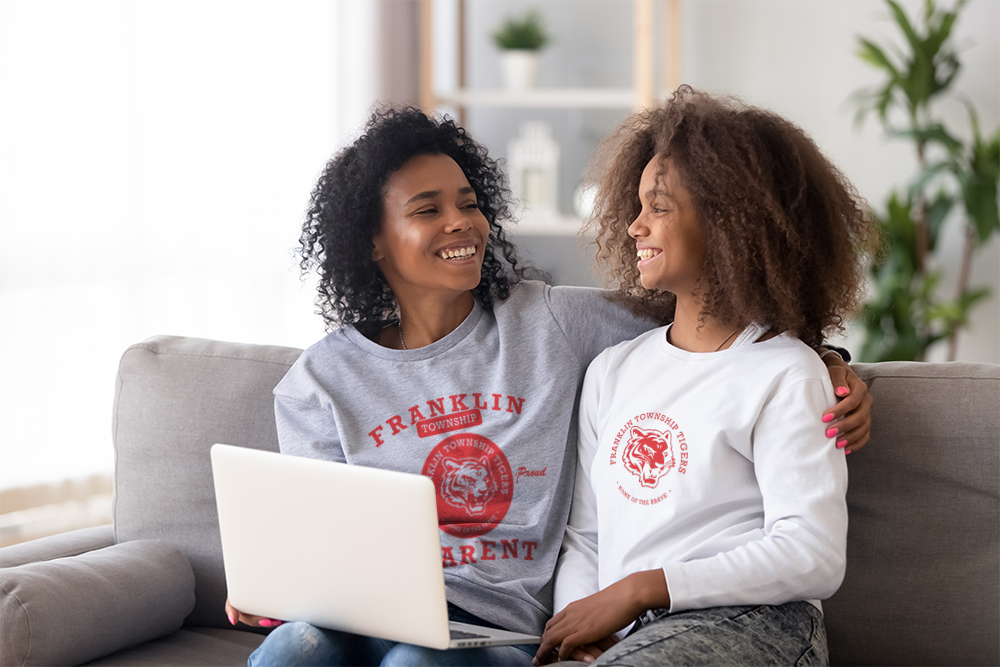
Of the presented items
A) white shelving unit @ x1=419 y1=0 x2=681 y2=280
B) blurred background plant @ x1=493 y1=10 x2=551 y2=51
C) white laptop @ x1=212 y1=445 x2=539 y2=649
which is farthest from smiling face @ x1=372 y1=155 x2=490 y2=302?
blurred background plant @ x1=493 y1=10 x2=551 y2=51

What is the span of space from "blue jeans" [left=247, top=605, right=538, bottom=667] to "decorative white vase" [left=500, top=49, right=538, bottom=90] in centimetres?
239

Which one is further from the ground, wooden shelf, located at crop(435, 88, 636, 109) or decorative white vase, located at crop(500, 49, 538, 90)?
decorative white vase, located at crop(500, 49, 538, 90)

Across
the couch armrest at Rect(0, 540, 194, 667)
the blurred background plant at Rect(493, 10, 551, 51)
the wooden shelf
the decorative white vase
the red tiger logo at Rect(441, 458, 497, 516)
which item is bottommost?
the couch armrest at Rect(0, 540, 194, 667)

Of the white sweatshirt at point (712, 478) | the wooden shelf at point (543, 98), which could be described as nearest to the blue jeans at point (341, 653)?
the white sweatshirt at point (712, 478)

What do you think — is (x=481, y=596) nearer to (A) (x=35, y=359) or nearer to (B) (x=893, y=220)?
(A) (x=35, y=359)

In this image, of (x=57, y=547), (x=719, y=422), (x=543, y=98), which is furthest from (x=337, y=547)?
(x=543, y=98)

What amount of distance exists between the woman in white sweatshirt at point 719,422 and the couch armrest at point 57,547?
79cm

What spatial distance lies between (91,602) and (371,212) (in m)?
0.70

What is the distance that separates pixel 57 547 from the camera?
1513 mm

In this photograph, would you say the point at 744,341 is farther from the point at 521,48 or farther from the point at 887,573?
the point at 521,48

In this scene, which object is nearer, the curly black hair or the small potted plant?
the curly black hair

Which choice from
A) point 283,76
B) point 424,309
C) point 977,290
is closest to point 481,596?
point 424,309

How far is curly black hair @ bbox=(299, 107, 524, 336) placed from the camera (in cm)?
151

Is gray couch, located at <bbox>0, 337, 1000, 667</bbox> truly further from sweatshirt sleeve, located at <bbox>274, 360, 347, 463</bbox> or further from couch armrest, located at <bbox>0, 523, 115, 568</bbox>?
sweatshirt sleeve, located at <bbox>274, 360, 347, 463</bbox>
